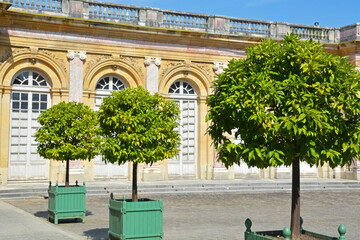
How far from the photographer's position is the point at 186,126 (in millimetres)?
22703

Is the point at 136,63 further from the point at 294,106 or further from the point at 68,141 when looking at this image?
the point at 294,106

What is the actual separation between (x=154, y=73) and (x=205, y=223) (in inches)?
450

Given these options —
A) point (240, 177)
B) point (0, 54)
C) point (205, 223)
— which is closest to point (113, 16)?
point (0, 54)

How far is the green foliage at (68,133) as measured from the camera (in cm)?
1214

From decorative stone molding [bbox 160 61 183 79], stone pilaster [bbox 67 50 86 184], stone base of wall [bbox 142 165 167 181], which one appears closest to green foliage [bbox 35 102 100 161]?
stone pilaster [bbox 67 50 86 184]

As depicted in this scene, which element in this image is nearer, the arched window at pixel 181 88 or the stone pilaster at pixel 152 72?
the stone pilaster at pixel 152 72

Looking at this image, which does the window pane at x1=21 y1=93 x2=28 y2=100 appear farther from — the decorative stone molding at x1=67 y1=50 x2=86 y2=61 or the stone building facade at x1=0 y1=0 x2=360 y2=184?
the decorative stone molding at x1=67 y1=50 x2=86 y2=61

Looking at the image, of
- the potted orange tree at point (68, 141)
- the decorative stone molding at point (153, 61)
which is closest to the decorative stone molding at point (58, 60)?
the decorative stone molding at point (153, 61)

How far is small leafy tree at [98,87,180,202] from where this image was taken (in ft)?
29.3

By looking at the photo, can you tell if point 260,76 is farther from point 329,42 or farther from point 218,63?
point 329,42

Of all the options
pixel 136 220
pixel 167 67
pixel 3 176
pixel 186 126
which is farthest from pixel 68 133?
pixel 186 126

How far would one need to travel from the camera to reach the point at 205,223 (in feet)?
37.6

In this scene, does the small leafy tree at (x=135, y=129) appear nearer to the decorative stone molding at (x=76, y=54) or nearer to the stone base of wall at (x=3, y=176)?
the stone base of wall at (x=3, y=176)

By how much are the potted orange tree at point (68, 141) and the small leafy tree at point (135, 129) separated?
2827 mm
